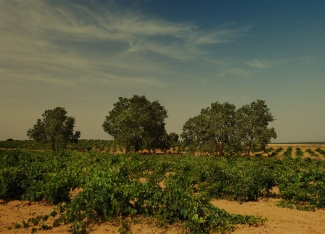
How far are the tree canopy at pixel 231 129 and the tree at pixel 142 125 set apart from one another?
5.99 meters

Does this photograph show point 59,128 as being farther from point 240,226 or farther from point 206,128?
point 240,226

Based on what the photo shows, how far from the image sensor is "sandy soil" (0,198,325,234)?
22.7 ft

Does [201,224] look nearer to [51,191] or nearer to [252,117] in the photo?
[51,191]

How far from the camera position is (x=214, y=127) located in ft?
139

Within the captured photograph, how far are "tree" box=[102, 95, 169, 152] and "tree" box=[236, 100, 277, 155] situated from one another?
1438 cm

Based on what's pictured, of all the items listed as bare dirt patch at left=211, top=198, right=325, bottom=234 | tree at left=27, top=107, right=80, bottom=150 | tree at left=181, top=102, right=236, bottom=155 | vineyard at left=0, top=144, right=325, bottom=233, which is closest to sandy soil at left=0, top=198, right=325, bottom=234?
bare dirt patch at left=211, top=198, right=325, bottom=234

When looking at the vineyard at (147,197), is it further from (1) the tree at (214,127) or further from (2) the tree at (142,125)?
(2) the tree at (142,125)

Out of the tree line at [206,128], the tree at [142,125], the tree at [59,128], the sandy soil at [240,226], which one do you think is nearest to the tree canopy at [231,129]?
the tree line at [206,128]

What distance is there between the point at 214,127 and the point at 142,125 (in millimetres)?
13085

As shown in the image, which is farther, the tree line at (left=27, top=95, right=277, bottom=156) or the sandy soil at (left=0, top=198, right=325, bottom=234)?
the tree line at (left=27, top=95, right=277, bottom=156)

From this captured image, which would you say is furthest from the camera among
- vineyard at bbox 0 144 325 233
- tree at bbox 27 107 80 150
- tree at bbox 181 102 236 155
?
tree at bbox 27 107 80 150

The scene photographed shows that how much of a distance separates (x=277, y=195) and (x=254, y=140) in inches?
1307

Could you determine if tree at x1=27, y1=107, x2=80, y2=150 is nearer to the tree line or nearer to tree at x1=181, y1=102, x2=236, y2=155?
the tree line

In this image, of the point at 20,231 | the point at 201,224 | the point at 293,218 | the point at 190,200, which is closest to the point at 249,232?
the point at 201,224
